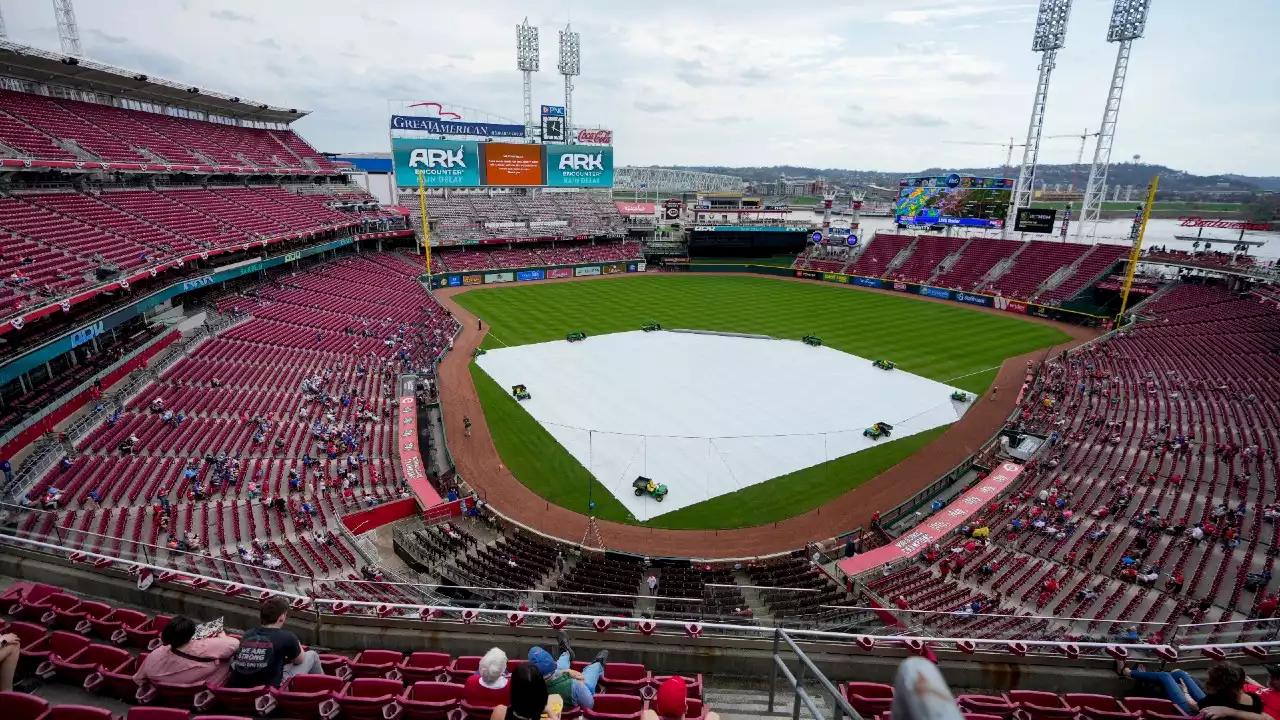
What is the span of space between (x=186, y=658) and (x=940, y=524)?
21.8m

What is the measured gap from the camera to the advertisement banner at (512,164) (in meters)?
73.3

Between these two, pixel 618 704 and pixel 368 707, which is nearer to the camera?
pixel 368 707

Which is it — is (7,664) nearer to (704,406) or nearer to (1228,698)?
(1228,698)

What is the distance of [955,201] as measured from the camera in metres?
64.9

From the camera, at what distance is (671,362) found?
3878 cm

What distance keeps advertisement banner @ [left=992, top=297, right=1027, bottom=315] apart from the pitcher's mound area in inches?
997

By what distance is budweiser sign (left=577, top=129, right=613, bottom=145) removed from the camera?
78.4m

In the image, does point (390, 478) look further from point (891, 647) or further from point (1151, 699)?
point (1151, 699)

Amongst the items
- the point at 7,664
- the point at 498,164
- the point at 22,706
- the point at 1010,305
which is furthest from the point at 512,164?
the point at 22,706

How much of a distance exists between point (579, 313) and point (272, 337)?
80.0ft

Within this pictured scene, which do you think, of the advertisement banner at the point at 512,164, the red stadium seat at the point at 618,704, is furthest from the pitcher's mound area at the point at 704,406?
the advertisement banner at the point at 512,164

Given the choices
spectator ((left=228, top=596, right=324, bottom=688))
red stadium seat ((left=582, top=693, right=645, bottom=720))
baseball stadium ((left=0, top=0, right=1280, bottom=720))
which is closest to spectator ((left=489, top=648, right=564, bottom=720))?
baseball stadium ((left=0, top=0, right=1280, bottom=720))

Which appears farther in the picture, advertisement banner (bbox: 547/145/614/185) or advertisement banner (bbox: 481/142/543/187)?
advertisement banner (bbox: 547/145/614/185)

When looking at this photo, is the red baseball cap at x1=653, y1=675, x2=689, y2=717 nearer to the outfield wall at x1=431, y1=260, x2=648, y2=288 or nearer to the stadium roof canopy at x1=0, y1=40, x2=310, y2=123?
the stadium roof canopy at x1=0, y1=40, x2=310, y2=123
